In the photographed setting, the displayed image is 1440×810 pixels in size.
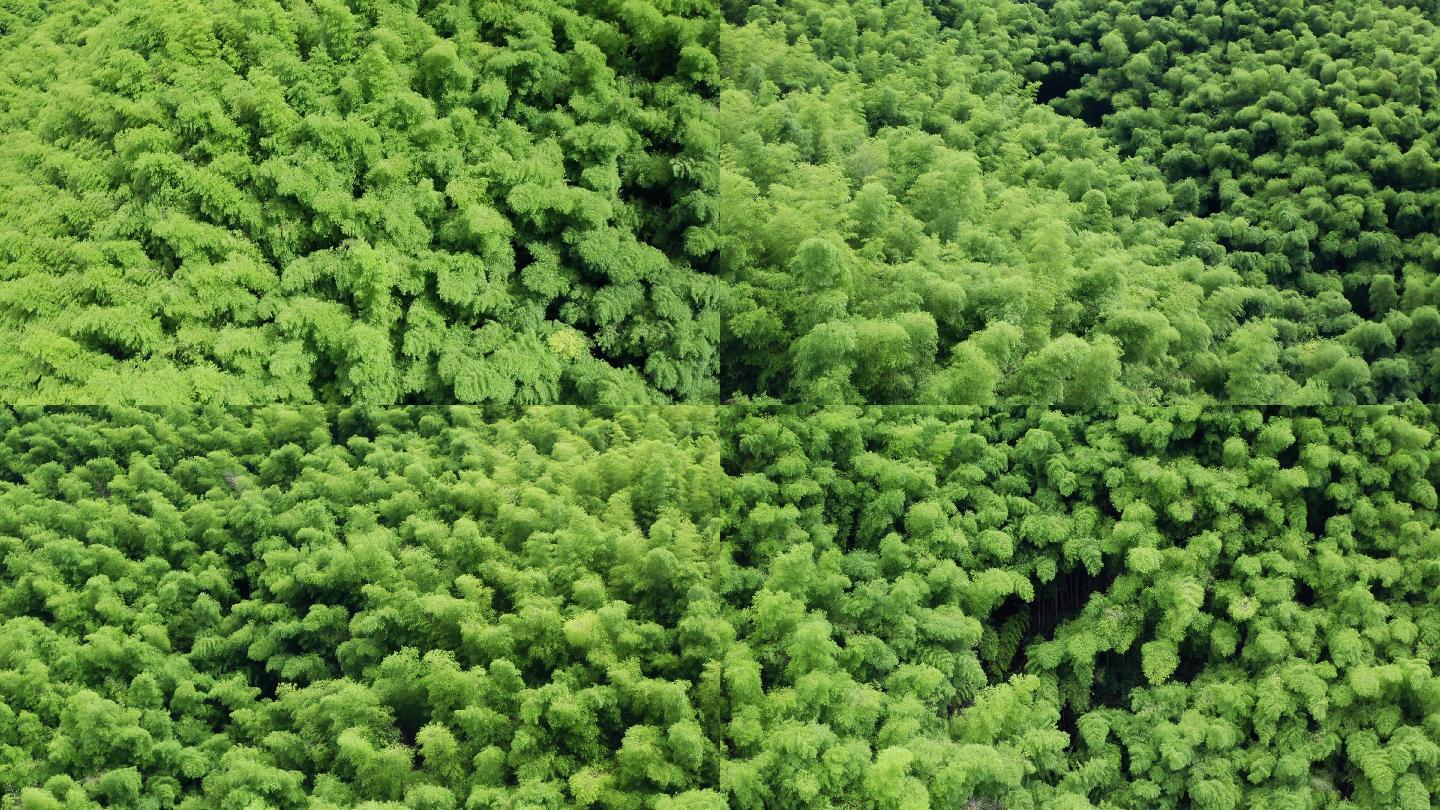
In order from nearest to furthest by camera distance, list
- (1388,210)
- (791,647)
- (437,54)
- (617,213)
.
Answer: 1. (791,647)
2. (437,54)
3. (617,213)
4. (1388,210)

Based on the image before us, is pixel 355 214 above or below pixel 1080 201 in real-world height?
above

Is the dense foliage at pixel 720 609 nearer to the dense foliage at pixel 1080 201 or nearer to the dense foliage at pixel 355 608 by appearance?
the dense foliage at pixel 355 608

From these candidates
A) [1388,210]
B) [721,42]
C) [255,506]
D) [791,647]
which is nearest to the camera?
[791,647]

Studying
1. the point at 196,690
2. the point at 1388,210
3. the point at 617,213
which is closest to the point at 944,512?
the point at 617,213

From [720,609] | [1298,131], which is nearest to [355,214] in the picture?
[720,609]

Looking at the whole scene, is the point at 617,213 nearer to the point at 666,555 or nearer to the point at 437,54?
the point at 437,54

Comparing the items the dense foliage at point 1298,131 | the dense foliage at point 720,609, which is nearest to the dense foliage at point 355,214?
the dense foliage at point 720,609

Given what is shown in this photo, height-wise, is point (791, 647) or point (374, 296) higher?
point (374, 296)

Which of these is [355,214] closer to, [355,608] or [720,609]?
[355,608]
